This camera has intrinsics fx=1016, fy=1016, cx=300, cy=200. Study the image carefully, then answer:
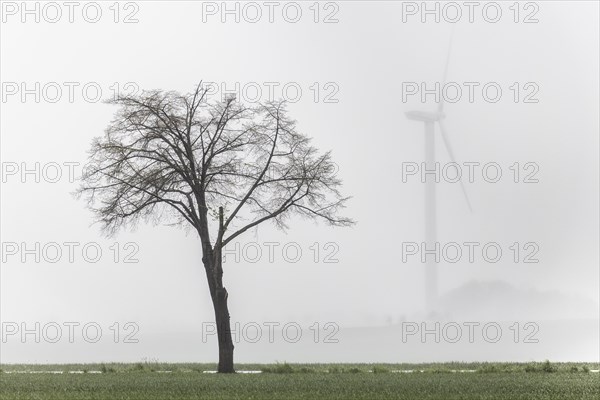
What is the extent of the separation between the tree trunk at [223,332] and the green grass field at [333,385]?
1931 mm

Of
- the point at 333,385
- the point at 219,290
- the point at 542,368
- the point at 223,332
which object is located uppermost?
the point at 219,290

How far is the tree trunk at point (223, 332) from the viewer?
145 ft

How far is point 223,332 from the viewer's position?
44.3 m

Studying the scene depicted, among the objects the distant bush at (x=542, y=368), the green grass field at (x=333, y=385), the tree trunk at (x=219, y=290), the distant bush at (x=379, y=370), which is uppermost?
the tree trunk at (x=219, y=290)

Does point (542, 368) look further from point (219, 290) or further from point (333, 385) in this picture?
point (219, 290)

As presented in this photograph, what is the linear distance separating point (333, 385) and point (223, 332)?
12.6 metres

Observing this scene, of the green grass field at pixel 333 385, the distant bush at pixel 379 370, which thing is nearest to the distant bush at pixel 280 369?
the green grass field at pixel 333 385

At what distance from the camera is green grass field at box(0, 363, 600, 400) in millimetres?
29203

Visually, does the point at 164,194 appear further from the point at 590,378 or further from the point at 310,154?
the point at 590,378

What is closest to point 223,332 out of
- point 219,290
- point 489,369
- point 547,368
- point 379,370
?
point 219,290

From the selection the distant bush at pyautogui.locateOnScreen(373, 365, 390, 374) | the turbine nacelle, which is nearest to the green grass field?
the distant bush at pyautogui.locateOnScreen(373, 365, 390, 374)

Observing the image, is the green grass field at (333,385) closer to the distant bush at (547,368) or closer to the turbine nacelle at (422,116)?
the distant bush at (547,368)

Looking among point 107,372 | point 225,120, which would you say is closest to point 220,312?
point 107,372

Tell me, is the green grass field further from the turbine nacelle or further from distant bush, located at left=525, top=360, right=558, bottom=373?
the turbine nacelle
